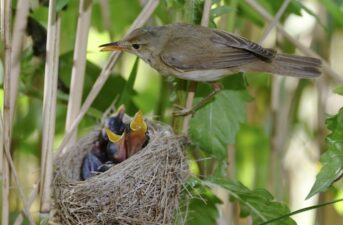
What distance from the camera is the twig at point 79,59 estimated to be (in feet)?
9.36

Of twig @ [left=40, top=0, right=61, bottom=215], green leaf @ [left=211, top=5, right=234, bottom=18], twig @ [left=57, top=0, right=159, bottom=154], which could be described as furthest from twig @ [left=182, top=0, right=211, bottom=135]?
twig @ [left=40, top=0, right=61, bottom=215]

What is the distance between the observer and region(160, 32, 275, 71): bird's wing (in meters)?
2.91

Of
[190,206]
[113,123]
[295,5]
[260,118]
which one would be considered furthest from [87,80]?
[260,118]

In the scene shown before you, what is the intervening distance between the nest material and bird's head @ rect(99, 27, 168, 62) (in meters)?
0.41

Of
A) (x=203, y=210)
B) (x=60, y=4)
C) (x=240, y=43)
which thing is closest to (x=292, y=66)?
(x=240, y=43)

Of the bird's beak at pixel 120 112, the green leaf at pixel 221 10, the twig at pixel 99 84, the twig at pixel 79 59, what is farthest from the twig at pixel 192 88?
the twig at pixel 79 59

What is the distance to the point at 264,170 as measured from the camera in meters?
3.82

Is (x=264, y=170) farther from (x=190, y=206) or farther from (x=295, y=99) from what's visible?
(x=190, y=206)

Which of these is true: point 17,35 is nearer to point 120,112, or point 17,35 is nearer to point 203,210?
point 120,112

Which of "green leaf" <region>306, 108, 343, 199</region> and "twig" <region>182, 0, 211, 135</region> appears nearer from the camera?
"green leaf" <region>306, 108, 343, 199</region>

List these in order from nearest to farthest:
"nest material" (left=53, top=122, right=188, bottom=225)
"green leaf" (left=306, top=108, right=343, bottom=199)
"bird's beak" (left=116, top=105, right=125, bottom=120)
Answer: "green leaf" (left=306, top=108, right=343, bottom=199), "nest material" (left=53, top=122, right=188, bottom=225), "bird's beak" (left=116, top=105, right=125, bottom=120)

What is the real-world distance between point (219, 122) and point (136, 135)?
0.39 metres

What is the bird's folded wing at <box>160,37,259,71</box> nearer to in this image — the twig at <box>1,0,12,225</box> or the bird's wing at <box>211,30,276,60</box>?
the bird's wing at <box>211,30,276,60</box>

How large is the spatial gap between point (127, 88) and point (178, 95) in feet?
0.79
